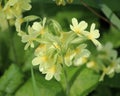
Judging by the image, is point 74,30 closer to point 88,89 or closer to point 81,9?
point 88,89

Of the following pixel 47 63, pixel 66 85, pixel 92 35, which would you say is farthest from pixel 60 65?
pixel 66 85

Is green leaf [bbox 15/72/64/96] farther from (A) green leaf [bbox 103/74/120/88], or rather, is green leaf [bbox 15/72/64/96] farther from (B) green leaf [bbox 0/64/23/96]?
(A) green leaf [bbox 103/74/120/88]

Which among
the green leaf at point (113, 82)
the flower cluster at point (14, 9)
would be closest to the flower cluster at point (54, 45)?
the flower cluster at point (14, 9)

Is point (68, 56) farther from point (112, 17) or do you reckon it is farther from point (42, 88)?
point (112, 17)

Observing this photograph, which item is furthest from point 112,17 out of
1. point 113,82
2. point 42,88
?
point 42,88

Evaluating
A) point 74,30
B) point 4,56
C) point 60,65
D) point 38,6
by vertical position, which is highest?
point 74,30

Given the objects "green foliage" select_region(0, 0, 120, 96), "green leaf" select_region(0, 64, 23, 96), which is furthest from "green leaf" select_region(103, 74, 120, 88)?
"green leaf" select_region(0, 64, 23, 96)
